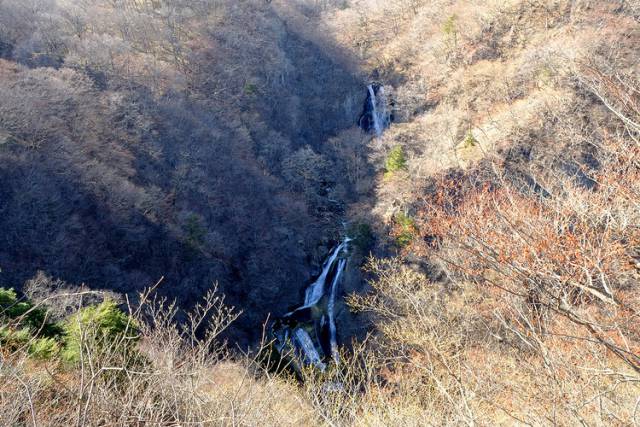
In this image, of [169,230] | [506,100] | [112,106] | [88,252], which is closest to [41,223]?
[88,252]

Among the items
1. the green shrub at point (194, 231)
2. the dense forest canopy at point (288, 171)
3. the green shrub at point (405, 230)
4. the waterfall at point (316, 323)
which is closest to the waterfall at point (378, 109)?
the dense forest canopy at point (288, 171)

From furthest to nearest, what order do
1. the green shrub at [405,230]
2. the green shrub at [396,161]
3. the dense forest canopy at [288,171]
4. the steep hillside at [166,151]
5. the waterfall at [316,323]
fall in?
the green shrub at [396,161] < the green shrub at [405,230] < the waterfall at [316,323] < the steep hillside at [166,151] < the dense forest canopy at [288,171]

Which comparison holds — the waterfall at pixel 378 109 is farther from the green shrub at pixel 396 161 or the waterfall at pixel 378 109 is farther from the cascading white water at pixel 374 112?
the green shrub at pixel 396 161

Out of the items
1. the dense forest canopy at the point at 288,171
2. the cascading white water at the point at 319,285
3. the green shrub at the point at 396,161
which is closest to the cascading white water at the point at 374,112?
the dense forest canopy at the point at 288,171

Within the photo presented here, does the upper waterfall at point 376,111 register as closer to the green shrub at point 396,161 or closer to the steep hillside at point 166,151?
the steep hillside at point 166,151

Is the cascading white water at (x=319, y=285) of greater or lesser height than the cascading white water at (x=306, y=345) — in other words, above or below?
above

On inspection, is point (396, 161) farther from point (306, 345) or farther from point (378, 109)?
point (306, 345)

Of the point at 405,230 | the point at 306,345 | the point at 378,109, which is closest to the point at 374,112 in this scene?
the point at 378,109

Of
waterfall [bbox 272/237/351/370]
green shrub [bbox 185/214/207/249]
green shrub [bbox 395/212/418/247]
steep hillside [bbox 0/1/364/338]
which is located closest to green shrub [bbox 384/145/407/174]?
green shrub [bbox 395/212/418/247]

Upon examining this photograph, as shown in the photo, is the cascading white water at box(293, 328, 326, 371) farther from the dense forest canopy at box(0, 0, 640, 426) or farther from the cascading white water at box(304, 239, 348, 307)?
the cascading white water at box(304, 239, 348, 307)

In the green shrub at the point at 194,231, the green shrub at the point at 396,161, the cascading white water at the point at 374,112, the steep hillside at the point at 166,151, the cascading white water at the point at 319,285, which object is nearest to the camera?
the steep hillside at the point at 166,151

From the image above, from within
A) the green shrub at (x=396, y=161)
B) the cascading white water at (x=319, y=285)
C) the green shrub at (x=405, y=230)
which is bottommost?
the cascading white water at (x=319, y=285)

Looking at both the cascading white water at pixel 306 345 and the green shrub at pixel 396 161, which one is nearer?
the cascading white water at pixel 306 345
